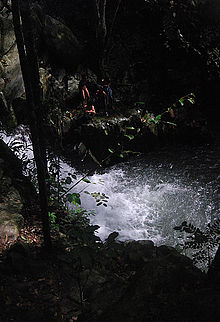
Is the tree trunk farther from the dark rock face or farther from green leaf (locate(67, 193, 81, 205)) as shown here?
the dark rock face

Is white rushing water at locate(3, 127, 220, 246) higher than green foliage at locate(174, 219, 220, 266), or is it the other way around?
white rushing water at locate(3, 127, 220, 246)

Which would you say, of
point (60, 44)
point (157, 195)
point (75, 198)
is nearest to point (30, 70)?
point (75, 198)

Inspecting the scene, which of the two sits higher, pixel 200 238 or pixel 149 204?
pixel 149 204

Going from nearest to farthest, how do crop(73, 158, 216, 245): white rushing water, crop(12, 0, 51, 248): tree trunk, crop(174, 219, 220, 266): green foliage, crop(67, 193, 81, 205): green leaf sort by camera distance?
crop(12, 0, 51, 248): tree trunk
crop(174, 219, 220, 266): green foliage
crop(67, 193, 81, 205): green leaf
crop(73, 158, 216, 245): white rushing water

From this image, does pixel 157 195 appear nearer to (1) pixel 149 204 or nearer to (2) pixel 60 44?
(1) pixel 149 204

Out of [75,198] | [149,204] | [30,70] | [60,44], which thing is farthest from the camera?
[60,44]

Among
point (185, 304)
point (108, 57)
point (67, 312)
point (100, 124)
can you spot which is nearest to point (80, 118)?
point (100, 124)

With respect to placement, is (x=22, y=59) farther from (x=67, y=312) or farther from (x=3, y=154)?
(x=3, y=154)

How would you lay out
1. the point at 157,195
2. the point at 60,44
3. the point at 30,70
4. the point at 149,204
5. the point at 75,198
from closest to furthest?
the point at 30,70
the point at 75,198
the point at 149,204
the point at 157,195
the point at 60,44

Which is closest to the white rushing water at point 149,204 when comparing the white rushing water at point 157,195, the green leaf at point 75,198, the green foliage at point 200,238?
the white rushing water at point 157,195

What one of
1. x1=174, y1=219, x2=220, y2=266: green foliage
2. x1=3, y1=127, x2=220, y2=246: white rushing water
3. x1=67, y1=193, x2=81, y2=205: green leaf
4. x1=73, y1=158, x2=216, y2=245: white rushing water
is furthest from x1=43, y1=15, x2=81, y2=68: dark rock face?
x1=174, y1=219, x2=220, y2=266: green foliage

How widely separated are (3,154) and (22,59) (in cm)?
300

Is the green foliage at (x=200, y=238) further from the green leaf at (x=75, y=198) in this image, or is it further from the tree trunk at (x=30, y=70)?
the tree trunk at (x=30, y=70)

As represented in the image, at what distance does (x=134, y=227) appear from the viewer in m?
5.98
